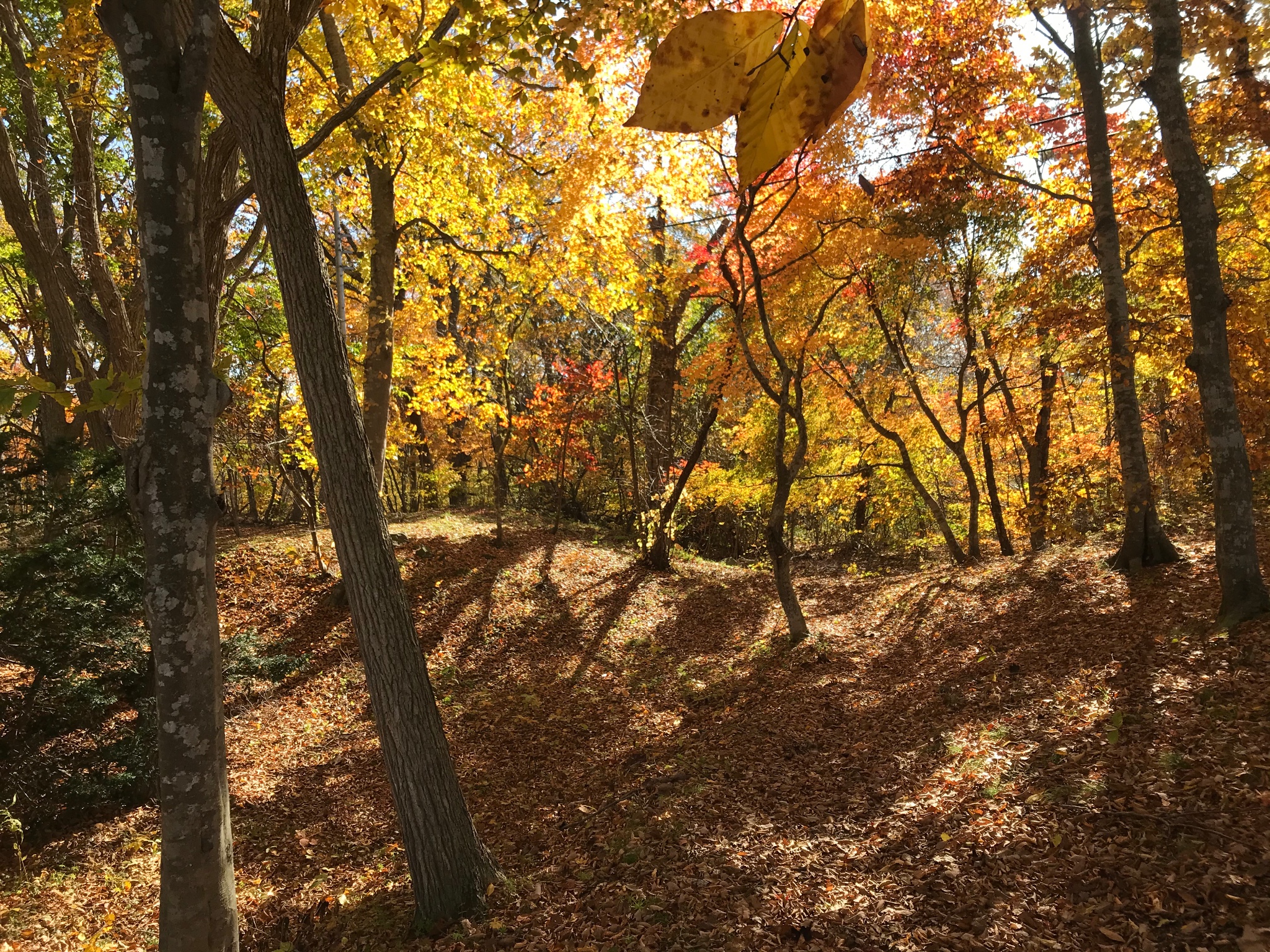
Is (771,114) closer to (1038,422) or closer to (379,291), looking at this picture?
(379,291)

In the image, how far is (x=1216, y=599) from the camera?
226 inches

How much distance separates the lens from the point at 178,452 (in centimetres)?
208

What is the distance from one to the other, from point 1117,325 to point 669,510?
7.63 m

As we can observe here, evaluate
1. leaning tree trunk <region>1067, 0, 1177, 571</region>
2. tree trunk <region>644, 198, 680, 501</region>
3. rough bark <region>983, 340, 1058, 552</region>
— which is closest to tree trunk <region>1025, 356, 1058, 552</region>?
rough bark <region>983, 340, 1058, 552</region>

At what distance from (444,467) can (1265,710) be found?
16.9 m

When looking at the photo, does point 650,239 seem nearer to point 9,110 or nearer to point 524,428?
point 524,428

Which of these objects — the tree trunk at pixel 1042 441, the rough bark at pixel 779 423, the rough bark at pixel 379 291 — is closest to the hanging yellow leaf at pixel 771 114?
the rough bark at pixel 779 423

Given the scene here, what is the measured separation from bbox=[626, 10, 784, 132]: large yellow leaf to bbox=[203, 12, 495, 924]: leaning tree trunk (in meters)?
3.04

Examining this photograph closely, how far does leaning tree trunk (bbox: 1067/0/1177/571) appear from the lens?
6.97 metres

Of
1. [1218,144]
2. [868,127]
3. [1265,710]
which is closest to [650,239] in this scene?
[868,127]

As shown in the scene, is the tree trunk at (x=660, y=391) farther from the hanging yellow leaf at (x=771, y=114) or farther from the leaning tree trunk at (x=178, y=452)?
the hanging yellow leaf at (x=771, y=114)

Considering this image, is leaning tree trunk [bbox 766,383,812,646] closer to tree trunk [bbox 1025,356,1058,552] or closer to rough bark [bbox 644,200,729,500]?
tree trunk [bbox 1025,356,1058,552]

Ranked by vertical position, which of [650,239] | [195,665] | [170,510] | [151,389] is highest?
[650,239]

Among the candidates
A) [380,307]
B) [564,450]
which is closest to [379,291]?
[380,307]
